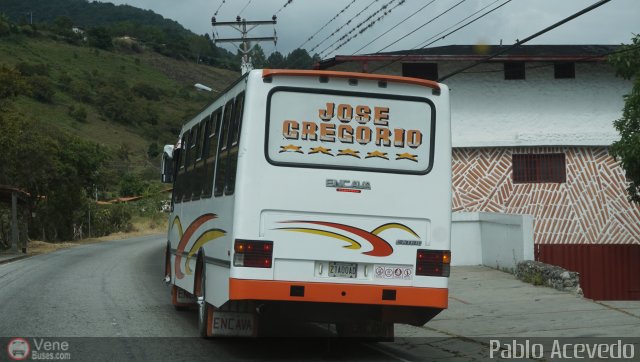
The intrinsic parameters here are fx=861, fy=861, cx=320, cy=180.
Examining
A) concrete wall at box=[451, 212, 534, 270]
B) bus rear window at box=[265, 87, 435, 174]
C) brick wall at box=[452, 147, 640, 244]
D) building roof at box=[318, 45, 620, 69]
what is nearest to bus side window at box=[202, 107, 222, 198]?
bus rear window at box=[265, 87, 435, 174]

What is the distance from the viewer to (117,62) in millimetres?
133000

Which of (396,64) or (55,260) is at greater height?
(396,64)

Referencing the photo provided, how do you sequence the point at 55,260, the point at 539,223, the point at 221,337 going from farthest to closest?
the point at 55,260 → the point at 539,223 → the point at 221,337

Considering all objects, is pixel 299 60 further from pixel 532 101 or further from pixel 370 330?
pixel 370 330

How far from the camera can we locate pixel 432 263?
984 cm

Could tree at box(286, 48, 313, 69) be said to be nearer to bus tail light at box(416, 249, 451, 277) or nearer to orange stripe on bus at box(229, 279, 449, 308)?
bus tail light at box(416, 249, 451, 277)

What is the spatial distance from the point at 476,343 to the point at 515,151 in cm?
1442

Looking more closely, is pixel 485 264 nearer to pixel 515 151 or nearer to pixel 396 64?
pixel 515 151

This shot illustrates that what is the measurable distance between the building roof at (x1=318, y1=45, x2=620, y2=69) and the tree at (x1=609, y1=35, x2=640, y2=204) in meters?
3.46

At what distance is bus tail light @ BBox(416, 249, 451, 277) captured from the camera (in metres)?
9.81

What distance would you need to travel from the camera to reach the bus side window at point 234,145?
Answer: 9867 millimetres

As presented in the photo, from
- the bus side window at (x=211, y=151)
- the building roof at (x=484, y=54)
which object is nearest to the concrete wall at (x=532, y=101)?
the building roof at (x=484, y=54)

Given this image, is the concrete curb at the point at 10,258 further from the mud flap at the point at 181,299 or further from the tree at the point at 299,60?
the mud flap at the point at 181,299

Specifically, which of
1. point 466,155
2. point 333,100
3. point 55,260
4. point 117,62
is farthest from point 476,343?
point 117,62
